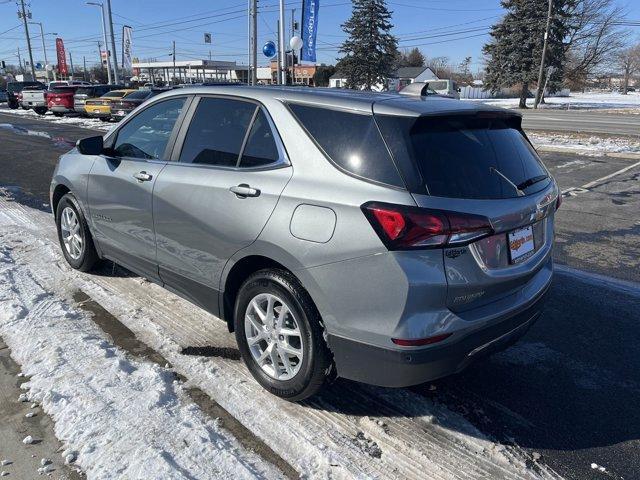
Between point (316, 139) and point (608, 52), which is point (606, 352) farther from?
point (608, 52)

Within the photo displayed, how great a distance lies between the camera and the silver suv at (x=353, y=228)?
7.79ft

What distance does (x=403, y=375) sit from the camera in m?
2.48

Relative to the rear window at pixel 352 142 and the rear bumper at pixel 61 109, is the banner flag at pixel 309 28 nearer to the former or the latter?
the rear bumper at pixel 61 109

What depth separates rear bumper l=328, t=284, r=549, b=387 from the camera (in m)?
2.43

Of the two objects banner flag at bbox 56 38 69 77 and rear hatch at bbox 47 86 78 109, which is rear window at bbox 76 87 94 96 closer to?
rear hatch at bbox 47 86 78 109

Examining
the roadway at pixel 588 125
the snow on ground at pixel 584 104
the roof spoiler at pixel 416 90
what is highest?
the roof spoiler at pixel 416 90

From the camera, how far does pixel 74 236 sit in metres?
4.86

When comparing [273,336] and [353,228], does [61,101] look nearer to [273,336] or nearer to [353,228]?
[273,336]

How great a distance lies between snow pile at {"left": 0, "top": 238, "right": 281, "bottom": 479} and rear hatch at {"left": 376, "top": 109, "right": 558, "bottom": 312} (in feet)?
4.48

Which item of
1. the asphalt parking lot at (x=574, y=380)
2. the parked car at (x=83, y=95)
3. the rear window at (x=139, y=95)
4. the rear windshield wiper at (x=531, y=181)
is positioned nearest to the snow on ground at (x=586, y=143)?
the asphalt parking lot at (x=574, y=380)

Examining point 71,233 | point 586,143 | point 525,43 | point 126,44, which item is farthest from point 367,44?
point 71,233

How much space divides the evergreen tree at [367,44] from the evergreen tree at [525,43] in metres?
11.0

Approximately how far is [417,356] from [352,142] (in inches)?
43.5

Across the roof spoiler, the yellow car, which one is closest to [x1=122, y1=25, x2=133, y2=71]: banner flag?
the yellow car
